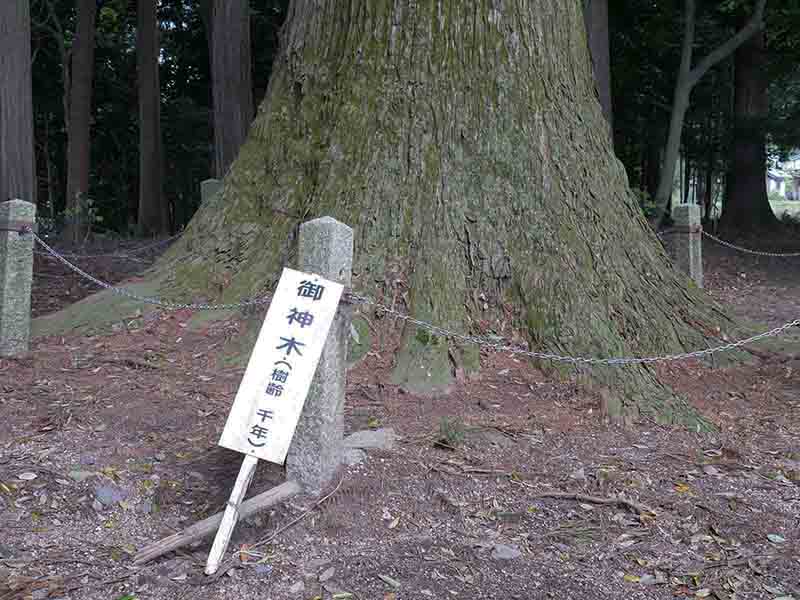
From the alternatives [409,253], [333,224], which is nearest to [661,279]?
[409,253]

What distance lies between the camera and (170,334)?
6.56 meters

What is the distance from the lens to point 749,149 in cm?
1981

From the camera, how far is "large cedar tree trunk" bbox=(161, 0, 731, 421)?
5988 millimetres

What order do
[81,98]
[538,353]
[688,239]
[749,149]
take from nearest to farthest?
1. [538,353]
2. [688,239]
3. [81,98]
4. [749,149]

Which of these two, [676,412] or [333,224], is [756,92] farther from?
[333,224]

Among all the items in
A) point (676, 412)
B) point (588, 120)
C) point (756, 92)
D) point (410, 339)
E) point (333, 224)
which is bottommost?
point (676, 412)

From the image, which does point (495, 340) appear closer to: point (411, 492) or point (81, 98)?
point (411, 492)

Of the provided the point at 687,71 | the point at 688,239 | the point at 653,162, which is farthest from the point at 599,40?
the point at 653,162

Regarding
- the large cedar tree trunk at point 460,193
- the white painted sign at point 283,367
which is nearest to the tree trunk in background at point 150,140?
the large cedar tree trunk at point 460,193

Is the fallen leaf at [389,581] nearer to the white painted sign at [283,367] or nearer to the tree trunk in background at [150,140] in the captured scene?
the white painted sign at [283,367]

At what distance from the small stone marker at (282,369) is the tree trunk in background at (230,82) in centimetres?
1158

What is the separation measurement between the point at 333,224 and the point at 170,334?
3.12 meters

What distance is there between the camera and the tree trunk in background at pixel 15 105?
37.3 feet

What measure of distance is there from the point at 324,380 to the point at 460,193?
2690mm
